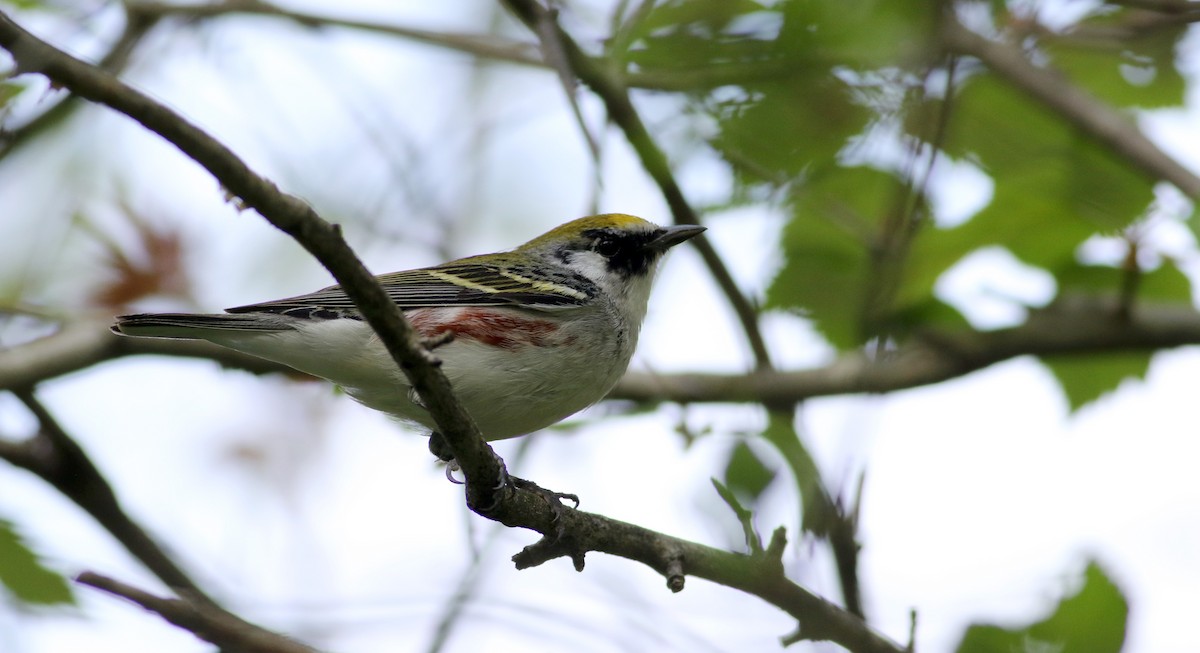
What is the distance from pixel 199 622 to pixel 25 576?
137 centimetres

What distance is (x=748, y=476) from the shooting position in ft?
12.8

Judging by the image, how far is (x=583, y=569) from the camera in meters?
4.36

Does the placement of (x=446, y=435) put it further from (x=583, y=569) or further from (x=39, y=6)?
(x=39, y=6)

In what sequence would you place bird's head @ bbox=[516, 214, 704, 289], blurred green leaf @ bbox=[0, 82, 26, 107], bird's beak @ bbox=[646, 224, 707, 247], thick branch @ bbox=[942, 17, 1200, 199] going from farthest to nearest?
bird's head @ bbox=[516, 214, 704, 289] → bird's beak @ bbox=[646, 224, 707, 247] → thick branch @ bbox=[942, 17, 1200, 199] → blurred green leaf @ bbox=[0, 82, 26, 107]

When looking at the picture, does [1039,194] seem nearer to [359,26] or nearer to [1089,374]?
[1089,374]

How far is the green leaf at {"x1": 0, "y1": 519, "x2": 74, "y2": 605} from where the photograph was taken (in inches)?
140

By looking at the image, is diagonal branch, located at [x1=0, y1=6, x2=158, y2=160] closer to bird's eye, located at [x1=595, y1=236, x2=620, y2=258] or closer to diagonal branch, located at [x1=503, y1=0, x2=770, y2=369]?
diagonal branch, located at [x1=503, y1=0, x2=770, y2=369]

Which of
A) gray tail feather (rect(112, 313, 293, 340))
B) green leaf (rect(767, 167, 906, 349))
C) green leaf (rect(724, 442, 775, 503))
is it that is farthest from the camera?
green leaf (rect(767, 167, 906, 349))

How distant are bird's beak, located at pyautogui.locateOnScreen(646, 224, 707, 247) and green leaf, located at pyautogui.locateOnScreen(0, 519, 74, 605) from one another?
128 inches

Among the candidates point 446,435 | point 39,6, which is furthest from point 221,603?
point 39,6

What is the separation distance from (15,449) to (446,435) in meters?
2.10

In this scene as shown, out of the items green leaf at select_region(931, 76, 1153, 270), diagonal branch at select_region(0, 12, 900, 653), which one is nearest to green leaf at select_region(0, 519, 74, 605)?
diagonal branch at select_region(0, 12, 900, 653)

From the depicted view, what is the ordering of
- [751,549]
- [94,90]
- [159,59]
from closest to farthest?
1. [94,90]
2. [751,549]
3. [159,59]

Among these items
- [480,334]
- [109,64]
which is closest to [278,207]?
[480,334]
